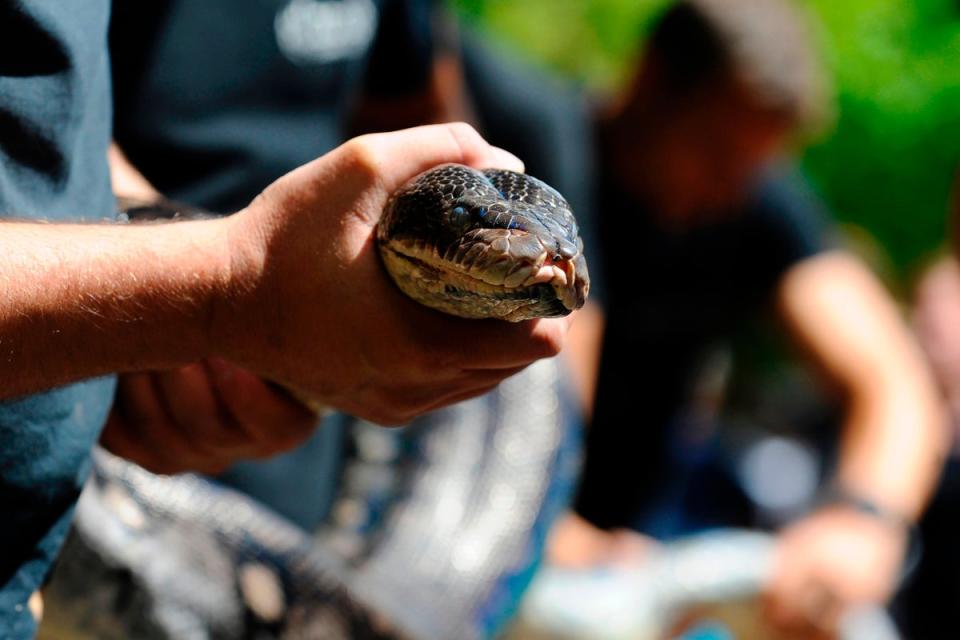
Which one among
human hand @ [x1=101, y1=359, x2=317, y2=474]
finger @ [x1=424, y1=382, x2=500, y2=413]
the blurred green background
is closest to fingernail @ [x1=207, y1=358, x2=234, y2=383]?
human hand @ [x1=101, y1=359, x2=317, y2=474]

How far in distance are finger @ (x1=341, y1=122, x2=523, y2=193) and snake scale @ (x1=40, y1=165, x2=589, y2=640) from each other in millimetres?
13

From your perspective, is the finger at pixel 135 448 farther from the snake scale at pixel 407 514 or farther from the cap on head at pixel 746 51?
the cap on head at pixel 746 51

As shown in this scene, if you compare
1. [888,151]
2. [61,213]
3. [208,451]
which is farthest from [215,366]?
[888,151]

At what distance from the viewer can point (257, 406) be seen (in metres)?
0.97

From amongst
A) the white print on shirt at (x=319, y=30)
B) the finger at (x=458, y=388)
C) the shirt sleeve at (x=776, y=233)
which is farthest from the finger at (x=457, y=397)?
the shirt sleeve at (x=776, y=233)

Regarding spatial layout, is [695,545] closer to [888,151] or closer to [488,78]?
[488,78]

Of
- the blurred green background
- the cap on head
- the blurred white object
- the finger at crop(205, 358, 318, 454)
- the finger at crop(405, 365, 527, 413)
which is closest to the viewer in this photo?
the finger at crop(405, 365, 527, 413)

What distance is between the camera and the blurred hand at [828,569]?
2.21 m

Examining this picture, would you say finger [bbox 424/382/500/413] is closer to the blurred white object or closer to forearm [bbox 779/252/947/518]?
the blurred white object

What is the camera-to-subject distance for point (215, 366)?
0.98m

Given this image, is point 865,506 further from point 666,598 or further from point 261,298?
point 261,298

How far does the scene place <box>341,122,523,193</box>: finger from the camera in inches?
30.3

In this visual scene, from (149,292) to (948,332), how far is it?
2.83 meters

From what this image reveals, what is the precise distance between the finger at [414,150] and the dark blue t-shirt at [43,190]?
0.23 meters
